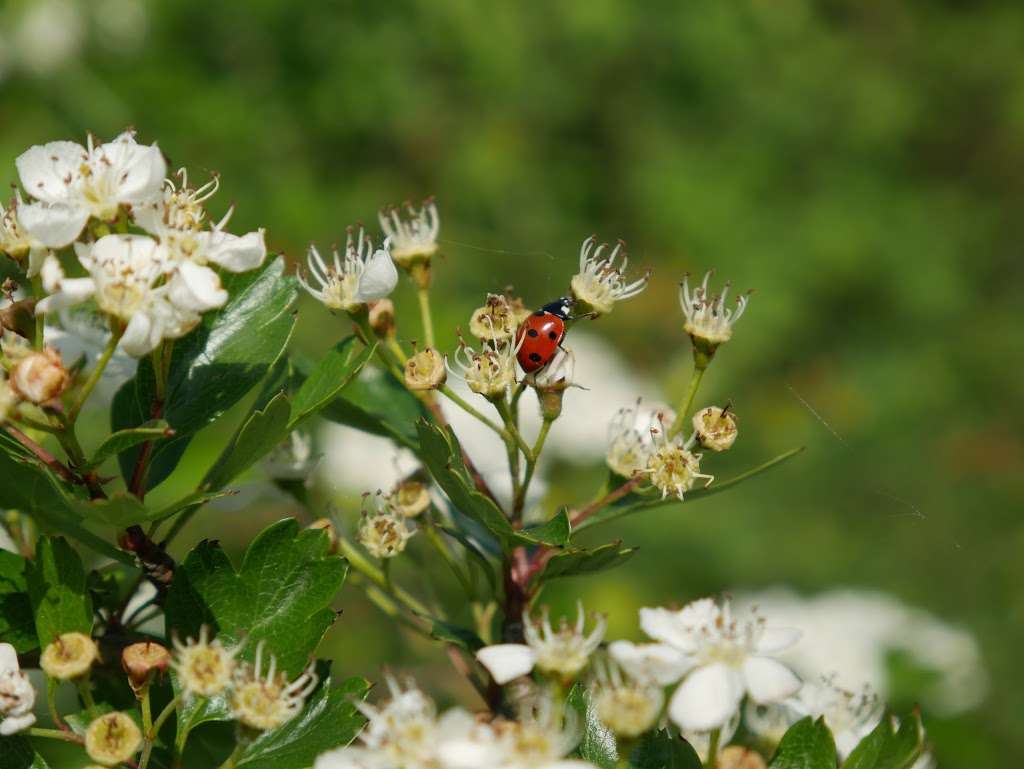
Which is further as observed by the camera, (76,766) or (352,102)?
(352,102)

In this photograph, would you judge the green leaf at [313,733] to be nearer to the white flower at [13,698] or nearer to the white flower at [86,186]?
the white flower at [13,698]

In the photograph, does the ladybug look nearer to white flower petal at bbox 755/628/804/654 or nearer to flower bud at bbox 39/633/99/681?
white flower petal at bbox 755/628/804/654

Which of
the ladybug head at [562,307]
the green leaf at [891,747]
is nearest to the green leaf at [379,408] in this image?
the ladybug head at [562,307]

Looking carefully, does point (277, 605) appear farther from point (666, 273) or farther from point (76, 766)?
point (666, 273)

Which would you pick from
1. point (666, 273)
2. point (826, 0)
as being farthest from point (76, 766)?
point (826, 0)

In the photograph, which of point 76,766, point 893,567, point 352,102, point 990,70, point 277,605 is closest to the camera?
point 277,605

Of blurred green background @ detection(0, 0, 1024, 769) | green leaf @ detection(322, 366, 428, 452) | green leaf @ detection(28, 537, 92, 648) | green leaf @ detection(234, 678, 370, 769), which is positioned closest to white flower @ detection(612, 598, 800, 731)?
green leaf @ detection(234, 678, 370, 769)

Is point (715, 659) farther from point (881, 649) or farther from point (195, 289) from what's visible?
point (881, 649)
